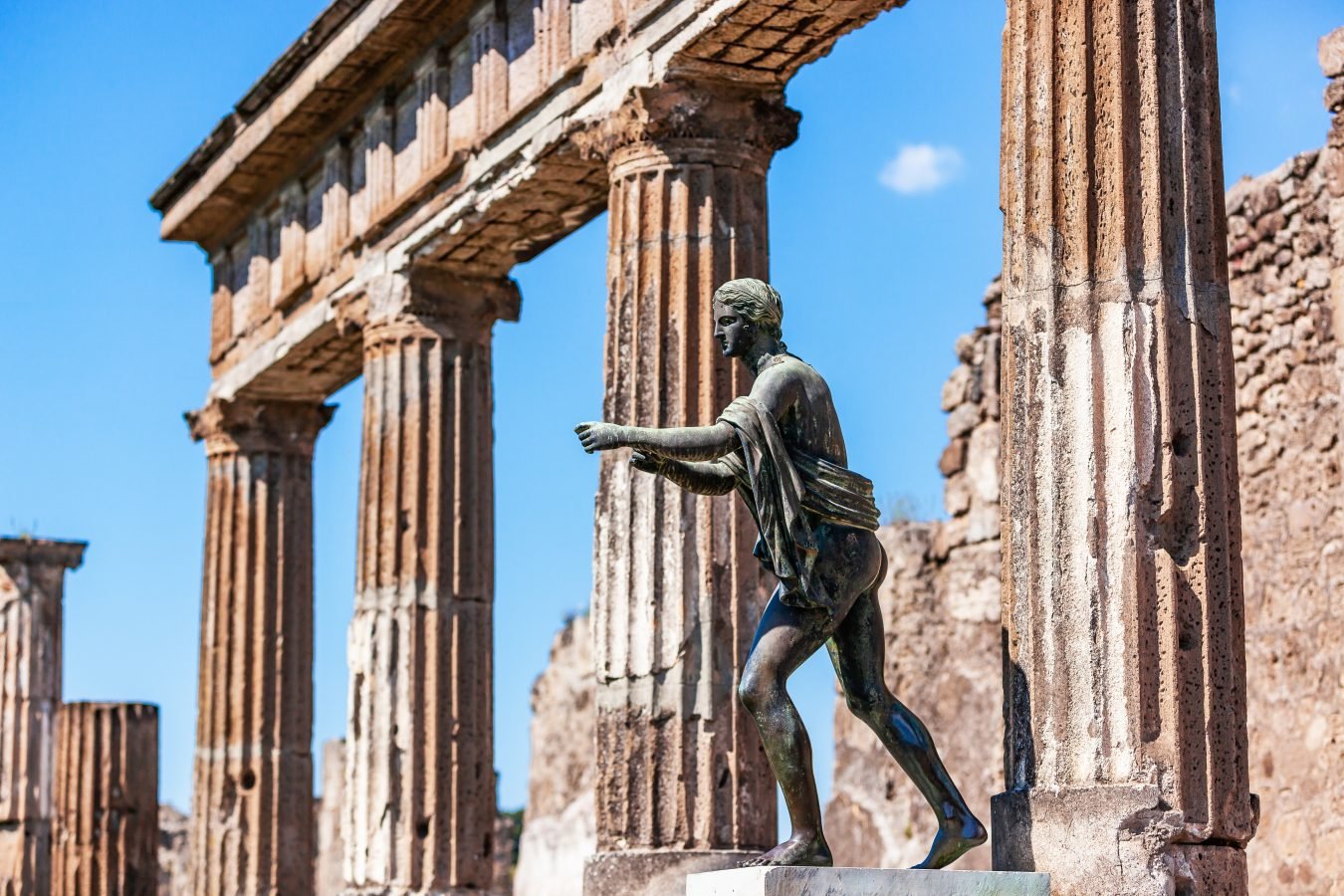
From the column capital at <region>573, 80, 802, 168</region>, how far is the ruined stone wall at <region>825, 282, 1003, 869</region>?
585 cm

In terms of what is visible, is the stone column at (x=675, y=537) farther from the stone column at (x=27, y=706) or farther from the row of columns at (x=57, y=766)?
the stone column at (x=27, y=706)

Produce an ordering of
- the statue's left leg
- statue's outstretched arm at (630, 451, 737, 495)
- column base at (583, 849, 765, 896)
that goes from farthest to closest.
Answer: column base at (583, 849, 765, 896) < statue's outstretched arm at (630, 451, 737, 495) < the statue's left leg

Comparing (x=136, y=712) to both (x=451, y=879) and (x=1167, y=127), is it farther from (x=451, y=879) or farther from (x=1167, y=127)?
(x=1167, y=127)

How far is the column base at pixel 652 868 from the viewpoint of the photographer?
40.0ft

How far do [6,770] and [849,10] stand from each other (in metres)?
15.1

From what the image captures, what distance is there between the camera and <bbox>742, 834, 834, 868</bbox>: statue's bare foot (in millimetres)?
9062

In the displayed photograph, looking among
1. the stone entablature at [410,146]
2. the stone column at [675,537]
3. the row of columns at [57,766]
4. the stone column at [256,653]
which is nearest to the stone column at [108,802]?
the row of columns at [57,766]

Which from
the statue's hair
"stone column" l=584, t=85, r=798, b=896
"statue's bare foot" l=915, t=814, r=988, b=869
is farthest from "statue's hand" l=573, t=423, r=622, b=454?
"stone column" l=584, t=85, r=798, b=896

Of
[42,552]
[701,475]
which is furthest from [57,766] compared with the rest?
[701,475]

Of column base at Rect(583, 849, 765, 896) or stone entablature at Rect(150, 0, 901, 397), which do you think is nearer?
column base at Rect(583, 849, 765, 896)

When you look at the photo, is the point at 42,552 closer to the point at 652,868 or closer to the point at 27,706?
the point at 27,706

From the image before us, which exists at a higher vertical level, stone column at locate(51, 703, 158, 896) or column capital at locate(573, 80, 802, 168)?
column capital at locate(573, 80, 802, 168)

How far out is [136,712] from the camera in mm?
23344

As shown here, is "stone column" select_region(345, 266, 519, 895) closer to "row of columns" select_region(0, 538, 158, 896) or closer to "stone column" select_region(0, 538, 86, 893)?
"row of columns" select_region(0, 538, 158, 896)
